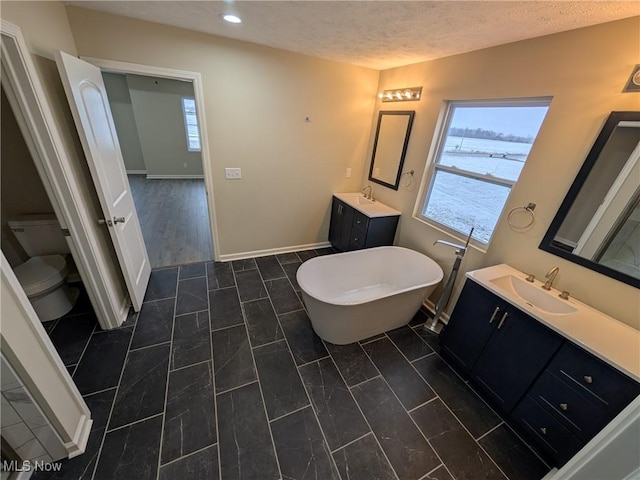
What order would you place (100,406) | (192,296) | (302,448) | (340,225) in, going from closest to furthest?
1. (302,448)
2. (100,406)
3. (192,296)
4. (340,225)

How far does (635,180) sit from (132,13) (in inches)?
139

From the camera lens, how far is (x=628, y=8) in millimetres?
1200

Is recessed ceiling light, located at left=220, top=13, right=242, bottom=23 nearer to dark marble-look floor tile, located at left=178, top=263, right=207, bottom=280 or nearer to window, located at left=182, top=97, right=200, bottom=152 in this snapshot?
dark marble-look floor tile, located at left=178, top=263, right=207, bottom=280

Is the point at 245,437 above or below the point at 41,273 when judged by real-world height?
below

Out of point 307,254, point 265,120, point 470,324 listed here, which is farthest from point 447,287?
point 265,120

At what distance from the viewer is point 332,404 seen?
1.70m

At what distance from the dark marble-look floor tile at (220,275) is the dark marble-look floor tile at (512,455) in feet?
8.34

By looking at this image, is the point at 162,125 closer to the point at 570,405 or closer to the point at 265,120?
the point at 265,120

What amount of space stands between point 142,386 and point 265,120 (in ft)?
8.64

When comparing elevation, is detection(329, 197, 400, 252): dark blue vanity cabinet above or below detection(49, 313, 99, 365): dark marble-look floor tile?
above

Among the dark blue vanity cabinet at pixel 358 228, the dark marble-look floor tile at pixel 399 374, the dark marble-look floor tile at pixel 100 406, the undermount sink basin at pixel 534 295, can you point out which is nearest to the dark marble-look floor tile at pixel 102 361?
the dark marble-look floor tile at pixel 100 406

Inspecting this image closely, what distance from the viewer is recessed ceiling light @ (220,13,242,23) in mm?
1765

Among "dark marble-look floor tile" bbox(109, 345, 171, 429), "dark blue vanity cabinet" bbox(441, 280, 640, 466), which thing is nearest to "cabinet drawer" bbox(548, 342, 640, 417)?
"dark blue vanity cabinet" bbox(441, 280, 640, 466)

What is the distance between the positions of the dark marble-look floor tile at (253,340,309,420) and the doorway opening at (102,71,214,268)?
2656 millimetres
